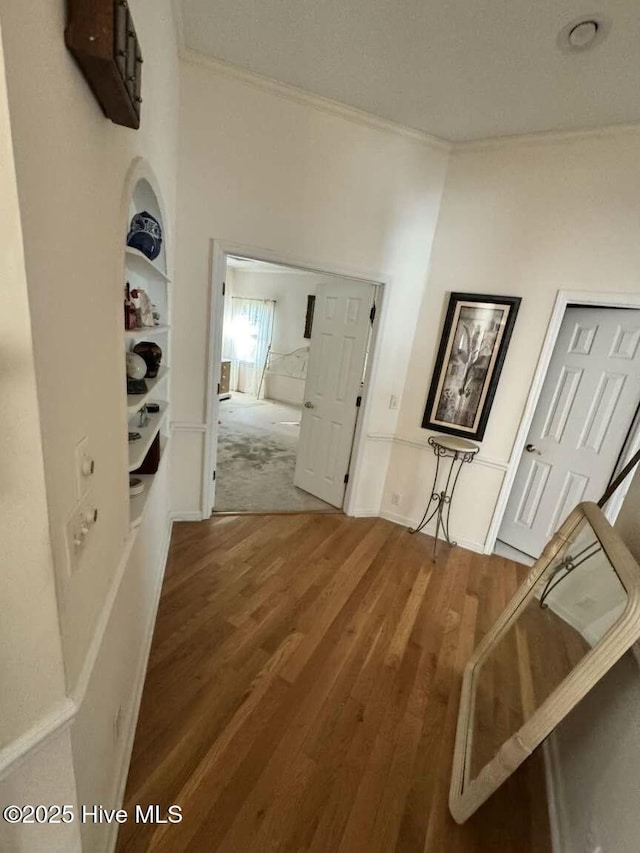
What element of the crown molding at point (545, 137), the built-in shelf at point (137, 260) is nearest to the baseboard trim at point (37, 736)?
the built-in shelf at point (137, 260)

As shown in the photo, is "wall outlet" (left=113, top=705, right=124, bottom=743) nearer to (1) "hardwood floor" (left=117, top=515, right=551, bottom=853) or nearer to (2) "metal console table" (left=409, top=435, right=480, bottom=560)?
(1) "hardwood floor" (left=117, top=515, right=551, bottom=853)

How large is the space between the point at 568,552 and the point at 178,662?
5.95 ft

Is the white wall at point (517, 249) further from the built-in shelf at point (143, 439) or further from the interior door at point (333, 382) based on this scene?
the built-in shelf at point (143, 439)

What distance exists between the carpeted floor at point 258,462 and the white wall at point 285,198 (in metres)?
0.65

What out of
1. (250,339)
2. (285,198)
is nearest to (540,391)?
(285,198)

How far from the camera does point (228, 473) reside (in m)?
3.73

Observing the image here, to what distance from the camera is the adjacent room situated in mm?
632

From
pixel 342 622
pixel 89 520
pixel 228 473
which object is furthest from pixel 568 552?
pixel 228 473

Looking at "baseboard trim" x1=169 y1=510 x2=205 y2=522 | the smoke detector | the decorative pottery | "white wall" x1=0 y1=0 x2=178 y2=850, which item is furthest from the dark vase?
the smoke detector

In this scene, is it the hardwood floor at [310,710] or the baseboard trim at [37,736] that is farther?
the hardwood floor at [310,710]

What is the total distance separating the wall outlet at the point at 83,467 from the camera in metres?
0.71

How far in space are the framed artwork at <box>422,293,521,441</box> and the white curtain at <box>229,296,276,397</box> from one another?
5.20 meters

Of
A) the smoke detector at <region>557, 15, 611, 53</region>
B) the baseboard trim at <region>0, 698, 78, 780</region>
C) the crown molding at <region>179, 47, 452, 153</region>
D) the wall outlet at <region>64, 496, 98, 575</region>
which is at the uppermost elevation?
the smoke detector at <region>557, 15, 611, 53</region>

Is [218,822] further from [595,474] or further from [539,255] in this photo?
[539,255]
